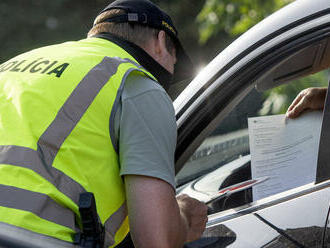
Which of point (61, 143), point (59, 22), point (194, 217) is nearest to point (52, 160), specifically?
point (61, 143)

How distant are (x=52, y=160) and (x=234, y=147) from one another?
3.21 ft

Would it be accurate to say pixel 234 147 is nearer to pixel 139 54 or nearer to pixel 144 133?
pixel 139 54

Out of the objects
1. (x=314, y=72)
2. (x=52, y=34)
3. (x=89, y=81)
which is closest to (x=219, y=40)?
(x=52, y=34)

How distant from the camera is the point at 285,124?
1.95 metres

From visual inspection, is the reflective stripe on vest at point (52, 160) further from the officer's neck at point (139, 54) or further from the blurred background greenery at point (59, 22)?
the blurred background greenery at point (59, 22)

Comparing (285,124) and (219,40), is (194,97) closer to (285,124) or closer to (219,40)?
(285,124)

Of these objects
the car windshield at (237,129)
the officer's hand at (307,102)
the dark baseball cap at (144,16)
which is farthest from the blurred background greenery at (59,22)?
the dark baseball cap at (144,16)

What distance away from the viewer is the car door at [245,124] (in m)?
1.67

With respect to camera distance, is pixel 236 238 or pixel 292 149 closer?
pixel 236 238

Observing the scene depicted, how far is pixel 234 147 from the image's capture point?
2203 mm

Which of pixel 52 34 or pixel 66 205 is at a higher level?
pixel 52 34

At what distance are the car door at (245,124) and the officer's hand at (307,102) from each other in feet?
0.21

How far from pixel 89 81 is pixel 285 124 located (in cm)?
81

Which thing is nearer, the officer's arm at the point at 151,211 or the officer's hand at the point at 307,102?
the officer's arm at the point at 151,211
